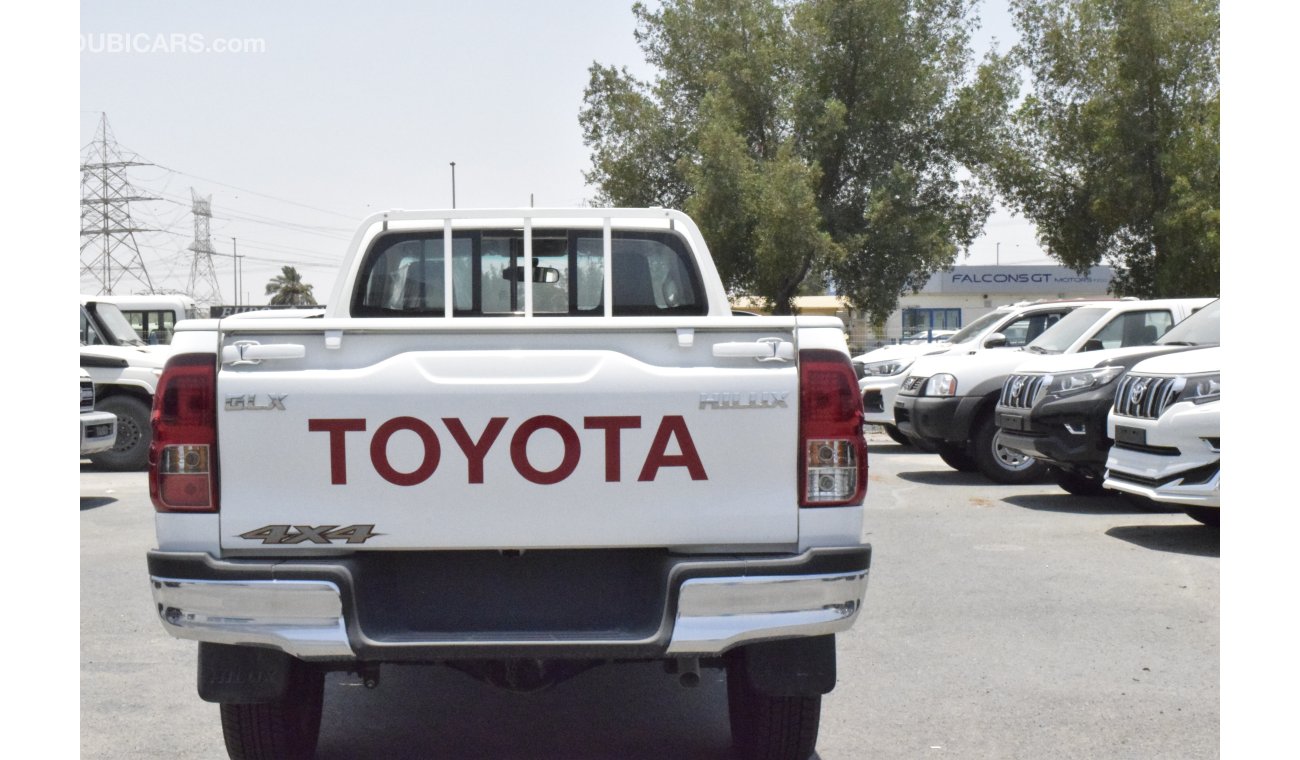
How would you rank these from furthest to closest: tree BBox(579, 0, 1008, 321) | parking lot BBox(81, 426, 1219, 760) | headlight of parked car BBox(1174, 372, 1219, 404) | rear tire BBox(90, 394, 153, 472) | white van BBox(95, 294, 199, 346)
Result: tree BBox(579, 0, 1008, 321) < white van BBox(95, 294, 199, 346) < rear tire BBox(90, 394, 153, 472) < headlight of parked car BBox(1174, 372, 1219, 404) < parking lot BBox(81, 426, 1219, 760)

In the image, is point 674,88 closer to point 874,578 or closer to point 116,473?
point 116,473

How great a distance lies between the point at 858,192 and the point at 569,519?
29.3 meters

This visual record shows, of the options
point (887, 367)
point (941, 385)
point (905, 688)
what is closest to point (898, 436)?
point (887, 367)

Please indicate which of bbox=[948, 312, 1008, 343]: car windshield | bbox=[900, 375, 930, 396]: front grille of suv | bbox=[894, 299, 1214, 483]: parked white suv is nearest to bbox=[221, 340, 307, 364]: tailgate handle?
bbox=[894, 299, 1214, 483]: parked white suv

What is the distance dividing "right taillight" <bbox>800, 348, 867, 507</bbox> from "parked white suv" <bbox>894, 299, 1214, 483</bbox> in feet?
28.4

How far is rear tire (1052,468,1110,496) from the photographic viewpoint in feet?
37.6

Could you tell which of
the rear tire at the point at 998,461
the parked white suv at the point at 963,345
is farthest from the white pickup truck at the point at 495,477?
the parked white suv at the point at 963,345

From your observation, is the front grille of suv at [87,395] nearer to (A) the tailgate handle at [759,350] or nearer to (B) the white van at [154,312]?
(A) the tailgate handle at [759,350]

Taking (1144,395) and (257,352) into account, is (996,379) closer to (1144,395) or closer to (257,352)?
(1144,395)

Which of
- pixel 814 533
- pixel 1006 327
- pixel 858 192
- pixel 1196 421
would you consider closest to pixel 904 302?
pixel 858 192

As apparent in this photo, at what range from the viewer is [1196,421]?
8352mm

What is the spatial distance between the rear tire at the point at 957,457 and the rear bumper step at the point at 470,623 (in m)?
9.57

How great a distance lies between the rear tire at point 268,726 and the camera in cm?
413

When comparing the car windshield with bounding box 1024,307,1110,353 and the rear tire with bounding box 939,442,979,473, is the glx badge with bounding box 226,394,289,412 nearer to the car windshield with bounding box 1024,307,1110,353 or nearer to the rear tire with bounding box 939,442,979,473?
the car windshield with bounding box 1024,307,1110,353
